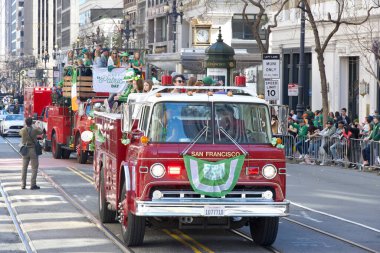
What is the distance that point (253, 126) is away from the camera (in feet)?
48.7

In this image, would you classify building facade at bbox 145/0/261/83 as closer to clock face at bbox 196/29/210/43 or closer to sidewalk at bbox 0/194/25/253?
clock face at bbox 196/29/210/43

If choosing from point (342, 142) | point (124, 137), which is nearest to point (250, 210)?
point (124, 137)

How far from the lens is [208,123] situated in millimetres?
14586

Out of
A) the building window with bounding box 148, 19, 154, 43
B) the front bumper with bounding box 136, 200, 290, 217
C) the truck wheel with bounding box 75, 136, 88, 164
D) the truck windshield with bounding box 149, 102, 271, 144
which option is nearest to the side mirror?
the truck windshield with bounding box 149, 102, 271, 144

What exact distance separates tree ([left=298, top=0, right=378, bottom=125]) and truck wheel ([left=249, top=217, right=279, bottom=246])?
22.1m

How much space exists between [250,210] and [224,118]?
1423 mm

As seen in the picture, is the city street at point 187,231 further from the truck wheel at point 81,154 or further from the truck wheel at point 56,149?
the truck wheel at point 56,149

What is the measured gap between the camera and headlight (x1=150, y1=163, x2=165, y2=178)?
1395cm

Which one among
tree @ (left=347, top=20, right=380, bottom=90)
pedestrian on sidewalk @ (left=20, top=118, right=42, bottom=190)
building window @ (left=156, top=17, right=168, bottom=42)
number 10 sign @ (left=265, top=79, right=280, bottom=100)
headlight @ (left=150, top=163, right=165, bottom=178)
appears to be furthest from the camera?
building window @ (left=156, top=17, right=168, bottom=42)

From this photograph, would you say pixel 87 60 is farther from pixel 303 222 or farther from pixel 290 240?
pixel 290 240

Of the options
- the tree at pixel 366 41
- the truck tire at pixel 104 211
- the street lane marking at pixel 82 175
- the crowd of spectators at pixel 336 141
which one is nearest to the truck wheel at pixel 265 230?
the truck tire at pixel 104 211

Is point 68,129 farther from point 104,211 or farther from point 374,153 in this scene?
point 104,211

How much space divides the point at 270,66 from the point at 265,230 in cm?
1921

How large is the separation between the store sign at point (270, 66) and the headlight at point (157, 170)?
19973 mm
